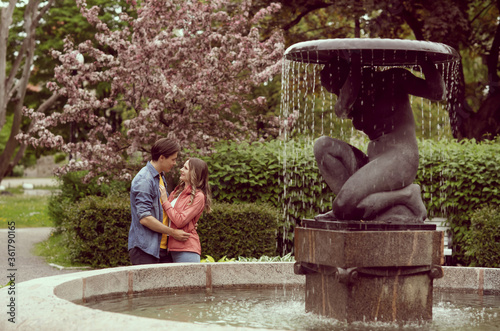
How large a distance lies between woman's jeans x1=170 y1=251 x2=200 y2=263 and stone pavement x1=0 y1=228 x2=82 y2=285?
7.67 feet

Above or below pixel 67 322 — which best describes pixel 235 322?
below

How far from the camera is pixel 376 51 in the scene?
5973mm

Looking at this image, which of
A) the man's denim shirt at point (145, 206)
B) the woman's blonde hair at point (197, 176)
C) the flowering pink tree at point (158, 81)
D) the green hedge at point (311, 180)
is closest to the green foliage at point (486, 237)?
the green hedge at point (311, 180)

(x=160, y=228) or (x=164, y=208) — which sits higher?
(x=164, y=208)

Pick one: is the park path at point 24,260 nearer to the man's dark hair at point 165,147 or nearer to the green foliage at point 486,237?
the man's dark hair at point 165,147

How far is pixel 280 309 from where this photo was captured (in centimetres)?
645

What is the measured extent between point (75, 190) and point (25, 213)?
38.0 feet

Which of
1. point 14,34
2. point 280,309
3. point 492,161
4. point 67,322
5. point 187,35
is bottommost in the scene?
point 280,309

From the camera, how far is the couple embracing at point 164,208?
655 centimetres

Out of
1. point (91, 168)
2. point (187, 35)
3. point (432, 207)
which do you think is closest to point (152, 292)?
point (432, 207)

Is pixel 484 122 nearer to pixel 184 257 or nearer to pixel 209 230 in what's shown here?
pixel 209 230

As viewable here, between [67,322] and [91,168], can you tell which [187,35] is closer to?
[91,168]

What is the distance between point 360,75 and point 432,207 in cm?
688

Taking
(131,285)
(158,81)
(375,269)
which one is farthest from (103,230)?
(375,269)
